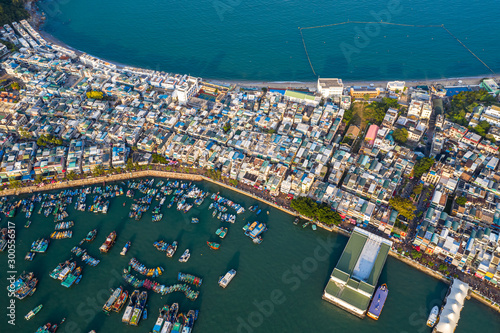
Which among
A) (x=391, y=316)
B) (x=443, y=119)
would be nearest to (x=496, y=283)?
(x=391, y=316)

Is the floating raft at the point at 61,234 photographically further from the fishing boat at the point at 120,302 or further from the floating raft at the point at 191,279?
the floating raft at the point at 191,279

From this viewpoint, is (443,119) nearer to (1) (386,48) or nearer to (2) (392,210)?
(2) (392,210)

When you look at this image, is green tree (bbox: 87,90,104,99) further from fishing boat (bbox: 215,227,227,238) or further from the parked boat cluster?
fishing boat (bbox: 215,227,227,238)

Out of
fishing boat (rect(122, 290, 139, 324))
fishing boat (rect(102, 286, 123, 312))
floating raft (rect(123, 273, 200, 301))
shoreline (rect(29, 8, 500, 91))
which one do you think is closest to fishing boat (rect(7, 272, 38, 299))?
fishing boat (rect(102, 286, 123, 312))

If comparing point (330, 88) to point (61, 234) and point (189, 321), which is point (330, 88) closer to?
point (189, 321)

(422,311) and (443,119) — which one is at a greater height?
(443,119)

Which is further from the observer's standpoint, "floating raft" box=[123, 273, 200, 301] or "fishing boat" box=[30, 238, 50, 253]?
"fishing boat" box=[30, 238, 50, 253]
